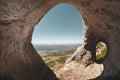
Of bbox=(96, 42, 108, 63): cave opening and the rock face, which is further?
bbox=(96, 42, 108, 63): cave opening

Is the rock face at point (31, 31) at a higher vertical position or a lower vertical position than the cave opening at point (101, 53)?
higher

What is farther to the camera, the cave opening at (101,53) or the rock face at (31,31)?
the cave opening at (101,53)

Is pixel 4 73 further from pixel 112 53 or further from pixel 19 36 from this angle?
pixel 112 53

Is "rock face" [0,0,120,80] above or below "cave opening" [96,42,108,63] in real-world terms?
above

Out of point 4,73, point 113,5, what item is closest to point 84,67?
point 113,5

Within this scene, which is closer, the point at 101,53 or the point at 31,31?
the point at 31,31

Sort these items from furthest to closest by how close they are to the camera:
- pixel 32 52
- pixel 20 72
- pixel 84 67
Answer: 1. pixel 84 67
2. pixel 32 52
3. pixel 20 72

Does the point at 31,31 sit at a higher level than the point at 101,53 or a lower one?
higher

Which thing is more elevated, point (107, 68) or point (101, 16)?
point (101, 16)
